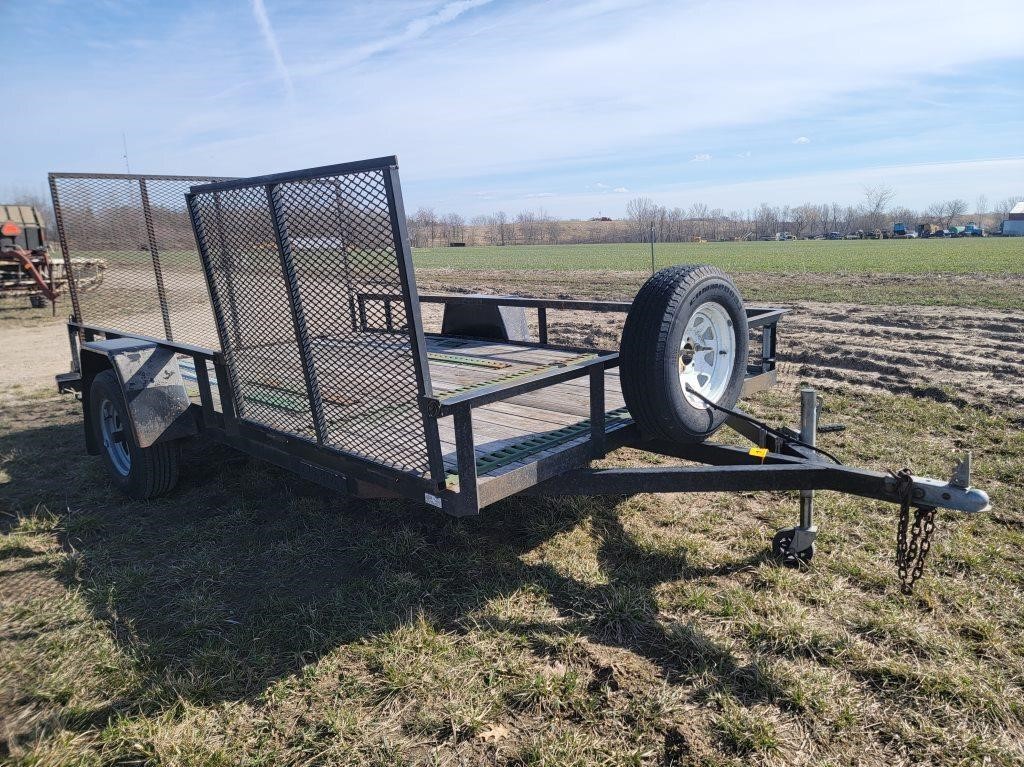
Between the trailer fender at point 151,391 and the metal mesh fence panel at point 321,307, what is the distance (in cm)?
78

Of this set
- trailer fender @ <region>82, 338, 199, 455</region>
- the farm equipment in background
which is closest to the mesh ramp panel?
trailer fender @ <region>82, 338, 199, 455</region>

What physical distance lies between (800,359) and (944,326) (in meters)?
4.05

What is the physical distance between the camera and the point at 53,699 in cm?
279

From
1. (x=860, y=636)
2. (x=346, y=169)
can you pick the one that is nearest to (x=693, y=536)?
(x=860, y=636)

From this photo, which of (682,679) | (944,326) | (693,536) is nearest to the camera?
Answer: (682,679)

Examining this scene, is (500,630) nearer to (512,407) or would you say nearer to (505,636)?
(505,636)

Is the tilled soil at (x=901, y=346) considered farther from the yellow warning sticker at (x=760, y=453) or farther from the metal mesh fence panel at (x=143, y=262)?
the metal mesh fence panel at (x=143, y=262)

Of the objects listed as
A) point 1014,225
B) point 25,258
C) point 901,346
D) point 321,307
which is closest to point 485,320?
point 321,307

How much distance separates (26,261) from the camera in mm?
16938

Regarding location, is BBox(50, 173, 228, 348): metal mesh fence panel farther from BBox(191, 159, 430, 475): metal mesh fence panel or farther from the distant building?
the distant building

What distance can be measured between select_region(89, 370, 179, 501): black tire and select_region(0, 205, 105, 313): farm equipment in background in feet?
46.7

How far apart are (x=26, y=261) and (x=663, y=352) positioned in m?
18.8

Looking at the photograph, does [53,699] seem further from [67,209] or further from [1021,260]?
[1021,260]

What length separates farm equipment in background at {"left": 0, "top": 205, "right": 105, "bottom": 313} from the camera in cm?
1730
